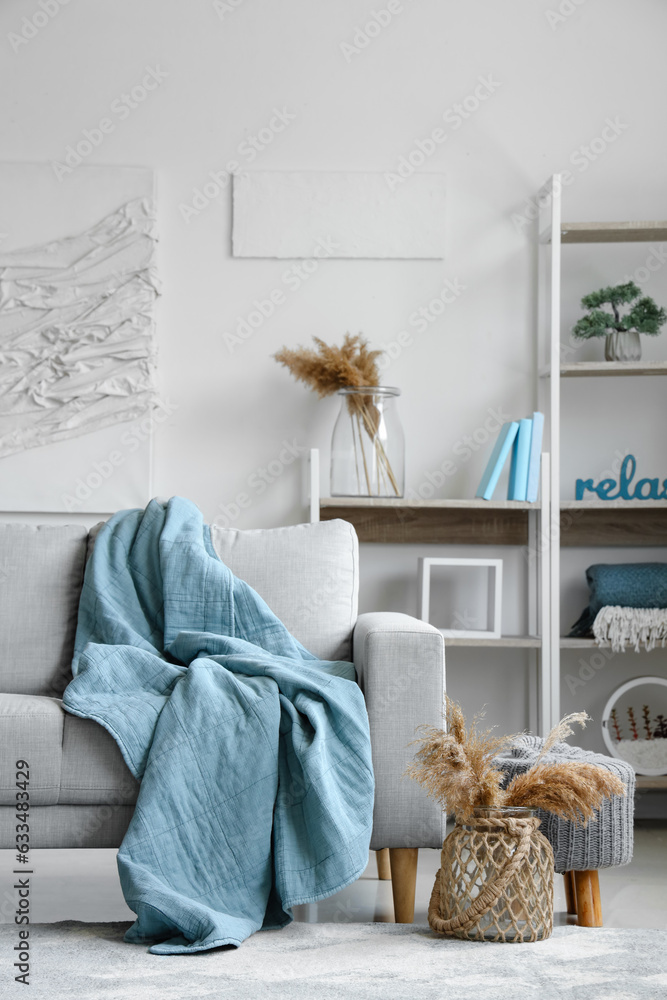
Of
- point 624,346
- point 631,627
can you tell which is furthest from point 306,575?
point 624,346

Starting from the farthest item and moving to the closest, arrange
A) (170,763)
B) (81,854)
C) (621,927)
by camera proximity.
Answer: (81,854), (621,927), (170,763)

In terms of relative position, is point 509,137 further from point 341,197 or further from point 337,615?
point 337,615

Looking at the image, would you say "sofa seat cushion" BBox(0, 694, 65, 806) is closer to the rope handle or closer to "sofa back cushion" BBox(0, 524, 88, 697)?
"sofa back cushion" BBox(0, 524, 88, 697)

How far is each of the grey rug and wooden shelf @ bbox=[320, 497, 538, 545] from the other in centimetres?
147

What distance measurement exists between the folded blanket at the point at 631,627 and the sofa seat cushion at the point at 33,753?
1629 mm

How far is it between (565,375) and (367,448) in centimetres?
67

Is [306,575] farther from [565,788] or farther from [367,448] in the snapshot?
[565,788]

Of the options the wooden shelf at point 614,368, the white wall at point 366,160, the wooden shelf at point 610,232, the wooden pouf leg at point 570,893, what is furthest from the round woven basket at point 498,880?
the wooden shelf at point 610,232

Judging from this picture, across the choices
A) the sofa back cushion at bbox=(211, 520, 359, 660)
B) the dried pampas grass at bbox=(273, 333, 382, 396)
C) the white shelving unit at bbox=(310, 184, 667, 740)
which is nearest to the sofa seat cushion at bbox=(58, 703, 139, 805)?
the sofa back cushion at bbox=(211, 520, 359, 660)

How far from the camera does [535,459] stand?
294 centimetres

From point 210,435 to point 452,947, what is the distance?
6.11 ft

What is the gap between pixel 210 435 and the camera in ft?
10.3

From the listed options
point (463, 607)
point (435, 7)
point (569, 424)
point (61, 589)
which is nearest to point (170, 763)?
point (61, 589)

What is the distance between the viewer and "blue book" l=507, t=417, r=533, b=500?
2910 millimetres
